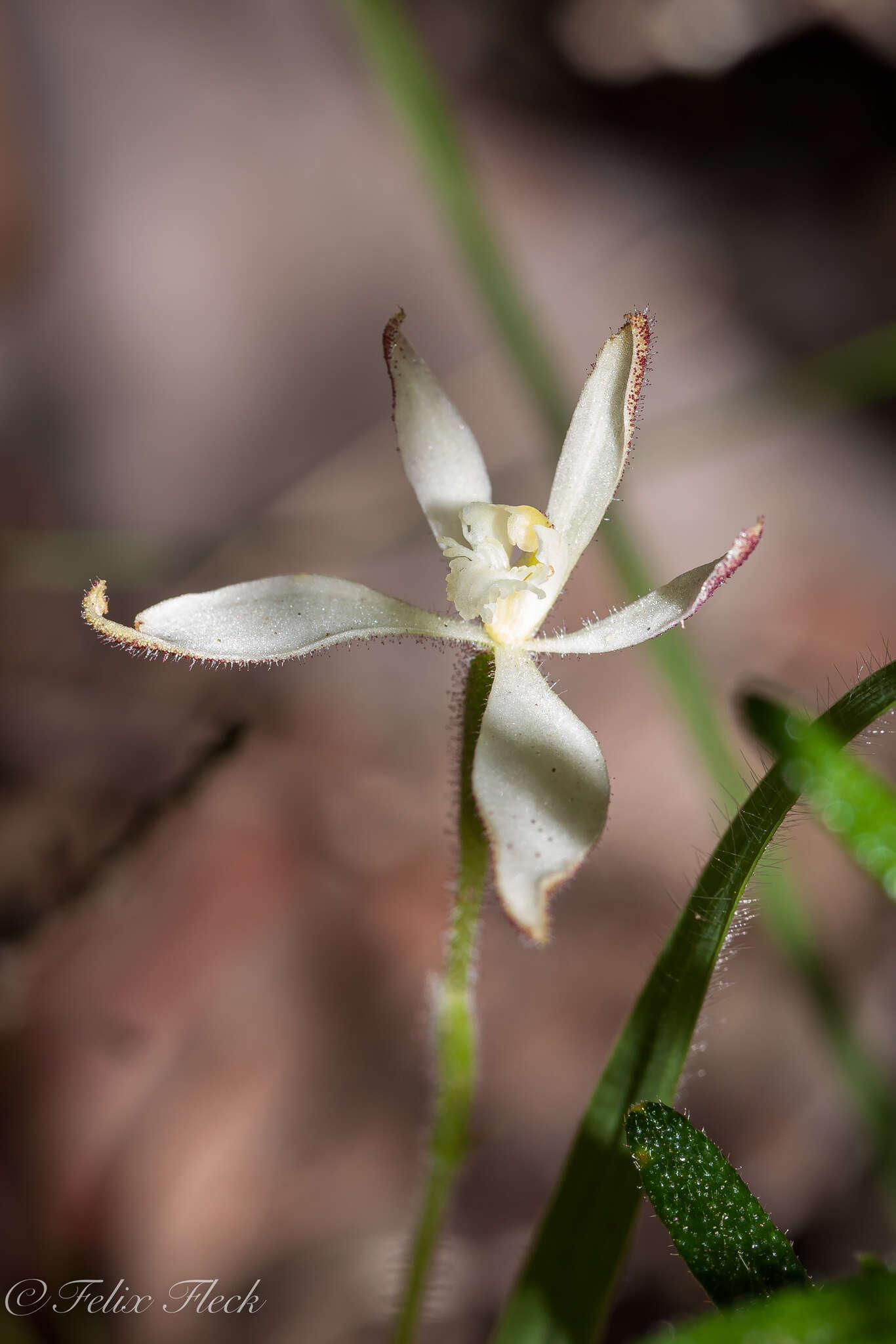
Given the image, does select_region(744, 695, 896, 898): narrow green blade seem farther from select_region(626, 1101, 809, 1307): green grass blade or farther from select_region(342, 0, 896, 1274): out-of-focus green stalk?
select_region(342, 0, 896, 1274): out-of-focus green stalk

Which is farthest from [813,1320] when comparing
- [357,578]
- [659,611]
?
[357,578]

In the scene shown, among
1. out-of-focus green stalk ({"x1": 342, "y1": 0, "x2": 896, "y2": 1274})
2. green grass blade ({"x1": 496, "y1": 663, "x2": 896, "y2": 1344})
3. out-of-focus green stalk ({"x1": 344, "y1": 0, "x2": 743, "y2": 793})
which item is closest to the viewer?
green grass blade ({"x1": 496, "y1": 663, "x2": 896, "y2": 1344})

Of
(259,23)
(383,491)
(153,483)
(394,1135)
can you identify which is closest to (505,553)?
(394,1135)

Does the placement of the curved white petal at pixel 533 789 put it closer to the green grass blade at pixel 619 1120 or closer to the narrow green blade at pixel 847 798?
the green grass blade at pixel 619 1120

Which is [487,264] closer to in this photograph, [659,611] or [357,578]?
[659,611]

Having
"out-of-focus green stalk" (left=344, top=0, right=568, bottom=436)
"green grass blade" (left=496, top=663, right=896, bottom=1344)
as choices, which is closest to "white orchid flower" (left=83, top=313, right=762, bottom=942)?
"green grass blade" (left=496, top=663, right=896, bottom=1344)

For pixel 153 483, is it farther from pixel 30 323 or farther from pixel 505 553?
pixel 505 553

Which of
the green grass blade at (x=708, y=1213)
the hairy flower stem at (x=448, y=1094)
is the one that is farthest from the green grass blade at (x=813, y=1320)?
the hairy flower stem at (x=448, y=1094)
